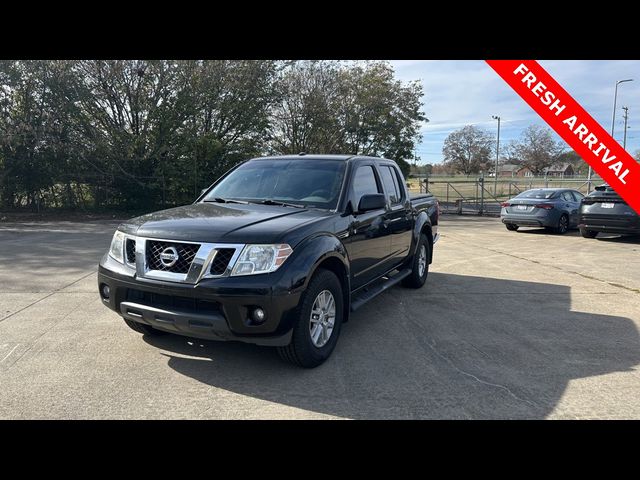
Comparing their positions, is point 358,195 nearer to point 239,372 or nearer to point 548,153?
point 239,372

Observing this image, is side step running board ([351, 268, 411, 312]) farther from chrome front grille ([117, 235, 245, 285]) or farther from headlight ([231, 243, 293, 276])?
chrome front grille ([117, 235, 245, 285])

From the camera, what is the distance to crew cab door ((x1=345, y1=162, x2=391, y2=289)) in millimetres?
4738

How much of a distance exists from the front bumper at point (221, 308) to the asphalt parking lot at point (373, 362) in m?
0.46

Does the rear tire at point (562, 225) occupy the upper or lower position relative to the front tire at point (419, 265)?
lower

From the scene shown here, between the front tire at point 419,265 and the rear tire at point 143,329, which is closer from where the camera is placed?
the rear tire at point 143,329

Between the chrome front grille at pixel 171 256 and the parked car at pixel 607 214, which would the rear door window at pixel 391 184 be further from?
the parked car at pixel 607 214

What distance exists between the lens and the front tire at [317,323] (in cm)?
372

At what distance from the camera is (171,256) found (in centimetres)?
363

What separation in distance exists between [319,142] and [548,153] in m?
51.5

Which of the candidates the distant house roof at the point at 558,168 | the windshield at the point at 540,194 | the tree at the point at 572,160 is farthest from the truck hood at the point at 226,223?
the distant house roof at the point at 558,168

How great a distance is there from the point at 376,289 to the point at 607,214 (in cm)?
1011

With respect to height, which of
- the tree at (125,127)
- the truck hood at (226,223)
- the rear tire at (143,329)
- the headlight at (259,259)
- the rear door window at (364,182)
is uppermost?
the tree at (125,127)

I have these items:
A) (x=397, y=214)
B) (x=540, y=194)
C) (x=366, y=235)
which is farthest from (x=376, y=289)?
(x=540, y=194)

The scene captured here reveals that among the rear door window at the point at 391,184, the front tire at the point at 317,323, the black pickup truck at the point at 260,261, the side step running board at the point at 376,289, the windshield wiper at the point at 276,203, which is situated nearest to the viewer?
the black pickup truck at the point at 260,261
